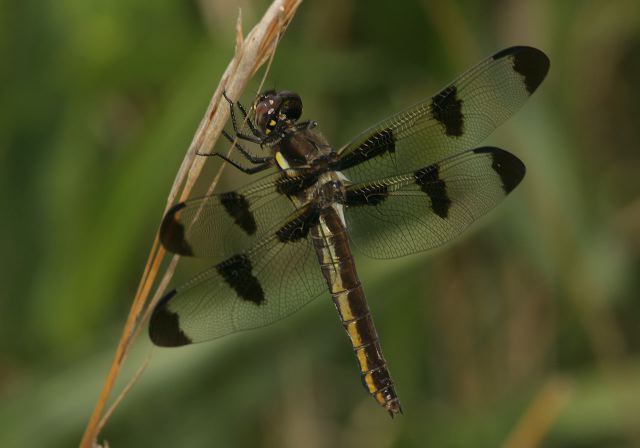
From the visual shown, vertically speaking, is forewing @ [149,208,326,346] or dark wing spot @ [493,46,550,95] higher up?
dark wing spot @ [493,46,550,95]

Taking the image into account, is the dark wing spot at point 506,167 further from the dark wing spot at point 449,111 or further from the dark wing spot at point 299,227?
the dark wing spot at point 299,227

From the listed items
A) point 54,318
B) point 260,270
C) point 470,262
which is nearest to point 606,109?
point 470,262

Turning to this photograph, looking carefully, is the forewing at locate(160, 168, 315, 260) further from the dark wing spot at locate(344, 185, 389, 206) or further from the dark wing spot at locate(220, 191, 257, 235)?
the dark wing spot at locate(344, 185, 389, 206)

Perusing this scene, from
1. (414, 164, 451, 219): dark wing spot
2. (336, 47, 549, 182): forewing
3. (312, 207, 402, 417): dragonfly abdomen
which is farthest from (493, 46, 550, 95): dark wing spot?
(312, 207, 402, 417): dragonfly abdomen

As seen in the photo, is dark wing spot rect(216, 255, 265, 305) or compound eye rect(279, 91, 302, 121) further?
compound eye rect(279, 91, 302, 121)

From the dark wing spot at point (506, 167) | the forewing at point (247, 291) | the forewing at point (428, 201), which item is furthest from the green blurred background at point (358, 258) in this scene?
the dark wing spot at point (506, 167)

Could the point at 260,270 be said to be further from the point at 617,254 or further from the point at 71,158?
the point at 617,254
